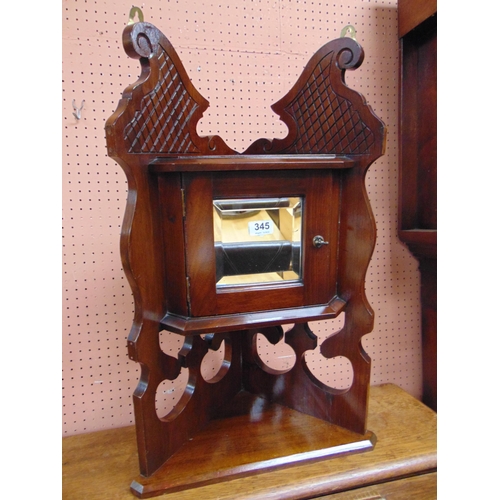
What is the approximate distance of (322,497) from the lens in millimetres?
Result: 811

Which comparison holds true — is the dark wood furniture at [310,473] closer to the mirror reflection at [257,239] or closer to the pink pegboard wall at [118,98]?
the pink pegboard wall at [118,98]

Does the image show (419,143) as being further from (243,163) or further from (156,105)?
(156,105)

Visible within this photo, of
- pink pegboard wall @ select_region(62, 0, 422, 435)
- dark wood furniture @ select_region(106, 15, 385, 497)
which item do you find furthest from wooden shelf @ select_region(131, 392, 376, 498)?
pink pegboard wall @ select_region(62, 0, 422, 435)

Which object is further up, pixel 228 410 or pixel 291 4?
pixel 291 4

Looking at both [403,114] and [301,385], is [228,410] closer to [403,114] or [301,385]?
[301,385]

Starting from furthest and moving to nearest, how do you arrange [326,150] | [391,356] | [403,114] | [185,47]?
[391,356] < [403,114] < [185,47] < [326,150]

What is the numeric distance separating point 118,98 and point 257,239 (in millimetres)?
542

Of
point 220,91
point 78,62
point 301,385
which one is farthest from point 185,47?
point 301,385

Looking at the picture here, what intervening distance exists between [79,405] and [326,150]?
94 cm

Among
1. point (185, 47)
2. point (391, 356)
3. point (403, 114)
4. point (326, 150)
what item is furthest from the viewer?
point (391, 356)

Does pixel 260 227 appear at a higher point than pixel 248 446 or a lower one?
higher

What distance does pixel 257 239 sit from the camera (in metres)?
0.82

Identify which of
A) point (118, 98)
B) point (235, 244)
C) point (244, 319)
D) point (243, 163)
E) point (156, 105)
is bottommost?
point (244, 319)

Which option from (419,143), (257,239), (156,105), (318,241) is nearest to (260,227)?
(257,239)
